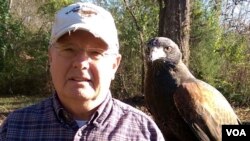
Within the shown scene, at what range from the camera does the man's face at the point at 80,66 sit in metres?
1.91

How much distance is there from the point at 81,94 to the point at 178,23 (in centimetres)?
731

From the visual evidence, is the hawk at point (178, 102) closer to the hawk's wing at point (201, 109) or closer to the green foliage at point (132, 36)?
the hawk's wing at point (201, 109)

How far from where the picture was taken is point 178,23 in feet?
29.8

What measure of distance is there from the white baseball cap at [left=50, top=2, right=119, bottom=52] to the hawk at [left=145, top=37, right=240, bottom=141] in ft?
8.45

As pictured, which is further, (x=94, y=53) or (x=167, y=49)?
(x=167, y=49)

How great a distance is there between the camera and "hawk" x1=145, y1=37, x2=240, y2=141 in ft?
15.3

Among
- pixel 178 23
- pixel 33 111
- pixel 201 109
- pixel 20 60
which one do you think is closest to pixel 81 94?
pixel 33 111

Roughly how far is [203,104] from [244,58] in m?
9.45

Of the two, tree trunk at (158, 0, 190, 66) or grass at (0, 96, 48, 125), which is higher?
tree trunk at (158, 0, 190, 66)

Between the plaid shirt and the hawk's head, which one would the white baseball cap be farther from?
the hawk's head

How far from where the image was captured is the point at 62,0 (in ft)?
57.6

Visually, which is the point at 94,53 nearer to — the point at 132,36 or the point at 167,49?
the point at 167,49

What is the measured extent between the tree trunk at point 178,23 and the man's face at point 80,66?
706 cm

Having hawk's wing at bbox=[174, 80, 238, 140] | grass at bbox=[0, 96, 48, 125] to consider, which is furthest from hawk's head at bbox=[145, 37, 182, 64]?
grass at bbox=[0, 96, 48, 125]
